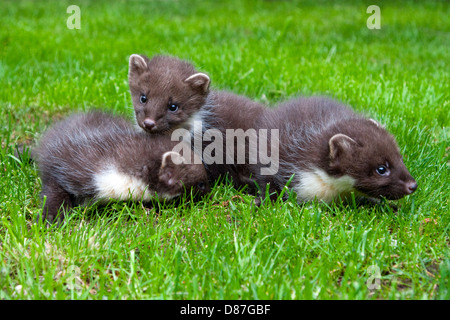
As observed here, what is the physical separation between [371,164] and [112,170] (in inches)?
97.8

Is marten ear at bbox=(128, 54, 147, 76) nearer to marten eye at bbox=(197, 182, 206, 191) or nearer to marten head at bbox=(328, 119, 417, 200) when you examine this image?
marten eye at bbox=(197, 182, 206, 191)

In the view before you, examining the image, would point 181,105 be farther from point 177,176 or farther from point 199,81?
point 177,176

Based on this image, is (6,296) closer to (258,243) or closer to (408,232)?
(258,243)

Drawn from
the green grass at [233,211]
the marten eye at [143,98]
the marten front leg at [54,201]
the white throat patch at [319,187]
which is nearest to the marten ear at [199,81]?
the marten eye at [143,98]

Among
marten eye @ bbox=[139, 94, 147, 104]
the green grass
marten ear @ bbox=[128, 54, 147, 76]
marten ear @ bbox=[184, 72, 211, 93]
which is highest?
marten ear @ bbox=[128, 54, 147, 76]

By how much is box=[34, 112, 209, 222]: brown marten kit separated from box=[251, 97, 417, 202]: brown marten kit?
0.93m

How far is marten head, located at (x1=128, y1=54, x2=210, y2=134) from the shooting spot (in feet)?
19.2

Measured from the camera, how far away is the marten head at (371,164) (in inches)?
197

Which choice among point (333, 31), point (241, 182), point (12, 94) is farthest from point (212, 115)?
point (333, 31)

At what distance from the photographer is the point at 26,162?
20.0ft

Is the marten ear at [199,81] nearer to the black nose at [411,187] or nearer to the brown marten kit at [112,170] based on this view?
the brown marten kit at [112,170]

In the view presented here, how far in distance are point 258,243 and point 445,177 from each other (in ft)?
8.12

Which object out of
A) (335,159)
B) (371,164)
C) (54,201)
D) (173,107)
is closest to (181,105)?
(173,107)

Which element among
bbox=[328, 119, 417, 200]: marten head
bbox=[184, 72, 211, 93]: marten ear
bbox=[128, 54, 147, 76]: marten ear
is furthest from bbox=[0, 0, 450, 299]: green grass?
bbox=[184, 72, 211, 93]: marten ear
